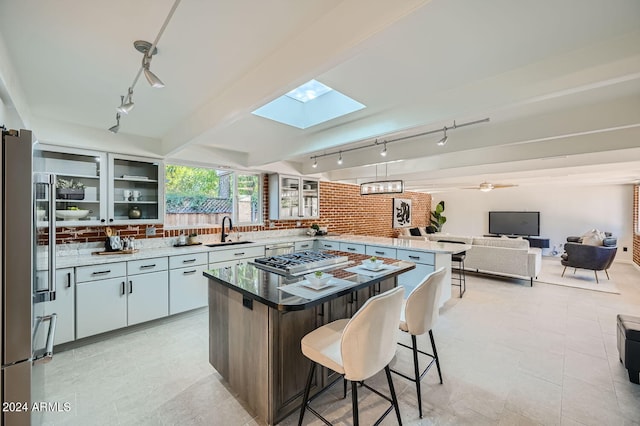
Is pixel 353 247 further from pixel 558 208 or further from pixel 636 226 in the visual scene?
pixel 636 226

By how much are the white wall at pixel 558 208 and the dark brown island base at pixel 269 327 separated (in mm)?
9257

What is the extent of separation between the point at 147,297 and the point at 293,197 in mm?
2885

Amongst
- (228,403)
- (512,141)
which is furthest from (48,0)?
(512,141)

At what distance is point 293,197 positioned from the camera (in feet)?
17.1

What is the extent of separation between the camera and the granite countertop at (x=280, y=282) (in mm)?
1544

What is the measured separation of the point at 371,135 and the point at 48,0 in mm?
2351

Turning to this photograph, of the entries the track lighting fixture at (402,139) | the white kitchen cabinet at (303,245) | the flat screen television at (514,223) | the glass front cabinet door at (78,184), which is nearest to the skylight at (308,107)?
the track lighting fixture at (402,139)

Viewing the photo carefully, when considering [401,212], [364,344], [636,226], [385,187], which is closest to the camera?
[364,344]

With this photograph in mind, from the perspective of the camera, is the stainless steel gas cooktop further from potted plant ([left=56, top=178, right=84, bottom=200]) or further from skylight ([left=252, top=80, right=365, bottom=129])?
potted plant ([left=56, top=178, right=84, bottom=200])

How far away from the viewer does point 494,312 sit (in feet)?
12.1

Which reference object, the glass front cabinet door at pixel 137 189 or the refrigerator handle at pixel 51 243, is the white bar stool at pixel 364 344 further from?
the glass front cabinet door at pixel 137 189

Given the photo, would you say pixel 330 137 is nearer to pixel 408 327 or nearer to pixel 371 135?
pixel 371 135

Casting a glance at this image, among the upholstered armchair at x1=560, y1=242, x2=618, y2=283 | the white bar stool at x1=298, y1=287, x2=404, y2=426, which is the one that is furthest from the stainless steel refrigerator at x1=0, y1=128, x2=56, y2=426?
the upholstered armchair at x1=560, y1=242, x2=618, y2=283

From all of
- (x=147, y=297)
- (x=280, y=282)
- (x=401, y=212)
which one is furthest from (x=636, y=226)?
(x=147, y=297)
